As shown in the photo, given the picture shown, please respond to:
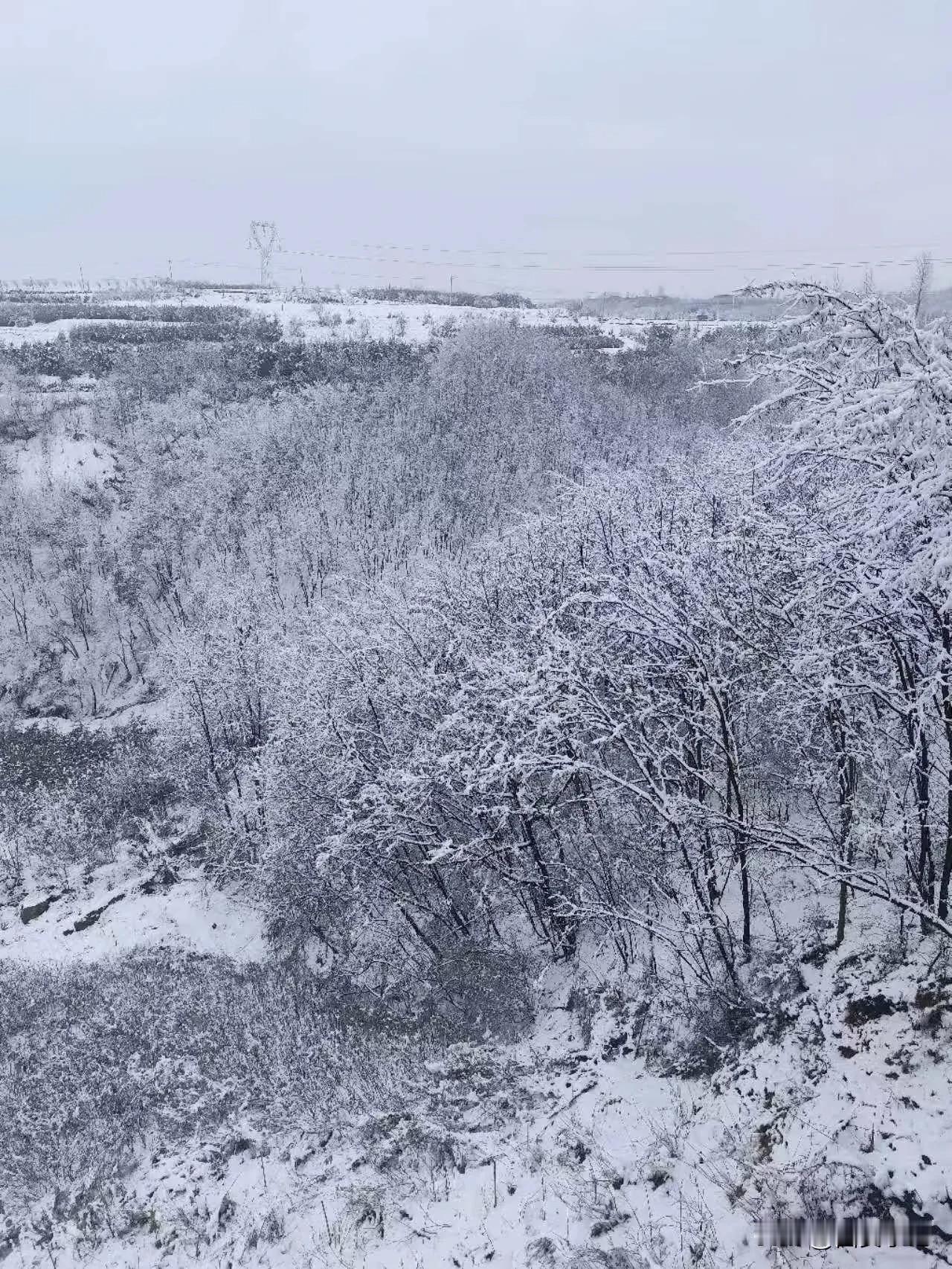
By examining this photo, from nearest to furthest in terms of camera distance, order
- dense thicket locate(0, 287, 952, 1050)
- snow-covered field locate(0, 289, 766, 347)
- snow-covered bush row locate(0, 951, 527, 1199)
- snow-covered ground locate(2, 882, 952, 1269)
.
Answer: snow-covered ground locate(2, 882, 952, 1269) < dense thicket locate(0, 287, 952, 1050) < snow-covered bush row locate(0, 951, 527, 1199) < snow-covered field locate(0, 289, 766, 347)

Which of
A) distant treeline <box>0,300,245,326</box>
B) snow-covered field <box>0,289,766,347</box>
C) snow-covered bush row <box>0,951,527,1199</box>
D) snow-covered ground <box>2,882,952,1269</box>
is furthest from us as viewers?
distant treeline <box>0,300,245,326</box>

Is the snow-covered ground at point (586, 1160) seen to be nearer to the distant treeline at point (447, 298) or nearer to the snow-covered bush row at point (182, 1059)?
the snow-covered bush row at point (182, 1059)

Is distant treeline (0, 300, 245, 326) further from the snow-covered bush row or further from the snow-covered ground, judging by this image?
the snow-covered ground

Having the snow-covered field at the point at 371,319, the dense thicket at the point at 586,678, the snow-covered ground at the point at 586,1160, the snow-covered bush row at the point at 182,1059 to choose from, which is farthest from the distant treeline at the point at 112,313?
the snow-covered ground at the point at 586,1160

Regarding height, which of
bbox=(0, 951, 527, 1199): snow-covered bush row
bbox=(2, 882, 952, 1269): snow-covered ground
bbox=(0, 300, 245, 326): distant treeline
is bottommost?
bbox=(0, 951, 527, 1199): snow-covered bush row

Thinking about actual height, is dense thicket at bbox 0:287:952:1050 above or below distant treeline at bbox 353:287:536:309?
below

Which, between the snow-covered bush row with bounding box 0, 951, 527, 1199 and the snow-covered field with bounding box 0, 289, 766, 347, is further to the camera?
the snow-covered field with bounding box 0, 289, 766, 347

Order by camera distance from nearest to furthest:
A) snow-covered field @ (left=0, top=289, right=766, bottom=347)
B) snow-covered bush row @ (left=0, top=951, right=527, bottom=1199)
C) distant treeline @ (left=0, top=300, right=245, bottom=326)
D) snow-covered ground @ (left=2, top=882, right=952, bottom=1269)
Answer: snow-covered ground @ (left=2, top=882, right=952, bottom=1269) → snow-covered bush row @ (left=0, top=951, right=527, bottom=1199) → snow-covered field @ (left=0, top=289, right=766, bottom=347) → distant treeline @ (left=0, top=300, right=245, bottom=326)

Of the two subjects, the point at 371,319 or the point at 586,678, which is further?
the point at 371,319

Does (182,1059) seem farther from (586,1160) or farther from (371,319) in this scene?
(371,319)

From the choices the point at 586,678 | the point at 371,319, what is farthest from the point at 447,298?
the point at 586,678

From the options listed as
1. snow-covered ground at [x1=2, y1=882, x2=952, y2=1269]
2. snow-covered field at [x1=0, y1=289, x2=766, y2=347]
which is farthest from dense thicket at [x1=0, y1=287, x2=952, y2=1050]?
snow-covered field at [x1=0, y1=289, x2=766, y2=347]

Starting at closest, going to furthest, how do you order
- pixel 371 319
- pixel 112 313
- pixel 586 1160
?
pixel 586 1160 → pixel 371 319 → pixel 112 313

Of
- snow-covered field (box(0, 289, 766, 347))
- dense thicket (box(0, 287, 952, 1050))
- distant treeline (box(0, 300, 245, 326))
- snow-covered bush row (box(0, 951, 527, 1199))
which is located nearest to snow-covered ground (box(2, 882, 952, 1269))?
snow-covered bush row (box(0, 951, 527, 1199))
